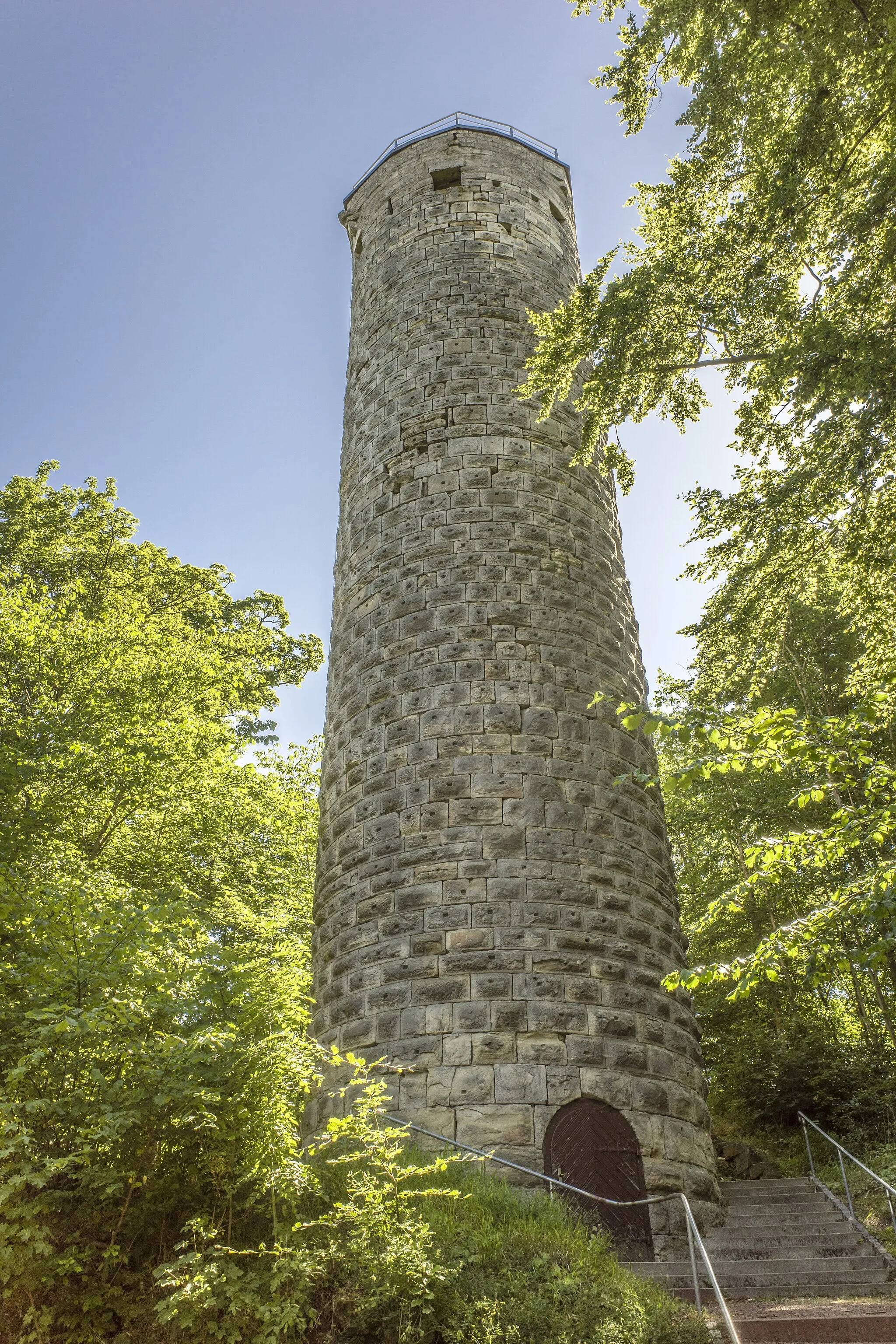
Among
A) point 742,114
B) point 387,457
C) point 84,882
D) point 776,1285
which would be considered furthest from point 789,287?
point 84,882

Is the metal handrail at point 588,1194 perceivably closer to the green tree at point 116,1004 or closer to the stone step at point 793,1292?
the stone step at point 793,1292

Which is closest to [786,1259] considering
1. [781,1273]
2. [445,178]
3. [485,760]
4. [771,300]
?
[781,1273]

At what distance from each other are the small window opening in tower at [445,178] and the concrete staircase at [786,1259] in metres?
11.7

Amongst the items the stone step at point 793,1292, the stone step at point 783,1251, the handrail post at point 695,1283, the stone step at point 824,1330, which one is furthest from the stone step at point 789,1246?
the stone step at point 824,1330

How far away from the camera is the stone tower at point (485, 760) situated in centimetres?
643

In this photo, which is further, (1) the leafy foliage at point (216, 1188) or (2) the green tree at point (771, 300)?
(2) the green tree at point (771, 300)

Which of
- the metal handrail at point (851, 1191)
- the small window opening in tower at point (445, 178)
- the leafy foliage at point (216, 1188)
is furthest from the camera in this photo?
the small window opening in tower at point (445, 178)

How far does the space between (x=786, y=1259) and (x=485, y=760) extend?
153 inches

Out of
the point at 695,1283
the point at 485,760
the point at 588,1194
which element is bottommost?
the point at 695,1283

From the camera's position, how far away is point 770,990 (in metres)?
15.3

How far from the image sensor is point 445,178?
1159cm

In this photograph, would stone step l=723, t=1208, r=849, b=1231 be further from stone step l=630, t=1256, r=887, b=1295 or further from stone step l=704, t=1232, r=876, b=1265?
stone step l=630, t=1256, r=887, b=1295

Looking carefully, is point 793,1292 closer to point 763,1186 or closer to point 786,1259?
point 786,1259

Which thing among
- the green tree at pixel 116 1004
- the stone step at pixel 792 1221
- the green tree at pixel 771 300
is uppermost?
the green tree at pixel 771 300
